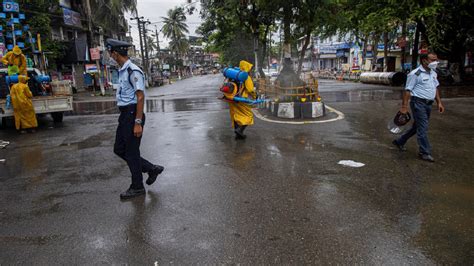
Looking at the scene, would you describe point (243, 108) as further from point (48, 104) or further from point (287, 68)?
point (48, 104)

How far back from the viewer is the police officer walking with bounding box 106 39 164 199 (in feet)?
14.3

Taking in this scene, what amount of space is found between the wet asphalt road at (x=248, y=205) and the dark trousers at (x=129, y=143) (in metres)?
0.33

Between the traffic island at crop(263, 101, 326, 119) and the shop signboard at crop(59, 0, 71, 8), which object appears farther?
the shop signboard at crop(59, 0, 71, 8)

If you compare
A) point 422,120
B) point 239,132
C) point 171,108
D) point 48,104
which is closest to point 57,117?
point 48,104

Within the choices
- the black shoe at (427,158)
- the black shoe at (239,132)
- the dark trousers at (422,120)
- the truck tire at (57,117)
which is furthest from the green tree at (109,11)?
the black shoe at (427,158)

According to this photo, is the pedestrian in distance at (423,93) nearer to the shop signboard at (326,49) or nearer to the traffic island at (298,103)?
the traffic island at (298,103)

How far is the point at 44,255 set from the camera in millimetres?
3213

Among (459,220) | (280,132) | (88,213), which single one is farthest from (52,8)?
(459,220)

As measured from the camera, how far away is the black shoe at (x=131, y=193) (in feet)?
14.9

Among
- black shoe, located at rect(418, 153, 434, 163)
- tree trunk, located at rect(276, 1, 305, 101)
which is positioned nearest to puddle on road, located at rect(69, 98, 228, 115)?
tree trunk, located at rect(276, 1, 305, 101)

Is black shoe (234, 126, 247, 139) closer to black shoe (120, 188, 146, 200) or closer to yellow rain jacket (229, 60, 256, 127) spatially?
yellow rain jacket (229, 60, 256, 127)

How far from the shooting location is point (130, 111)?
173 inches

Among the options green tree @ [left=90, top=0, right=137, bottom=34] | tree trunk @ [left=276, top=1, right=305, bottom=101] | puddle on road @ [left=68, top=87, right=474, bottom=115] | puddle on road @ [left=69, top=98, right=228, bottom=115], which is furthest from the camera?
green tree @ [left=90, top=0, right=137, bottom=34]

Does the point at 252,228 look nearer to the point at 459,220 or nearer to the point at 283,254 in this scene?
the point at 283,254
